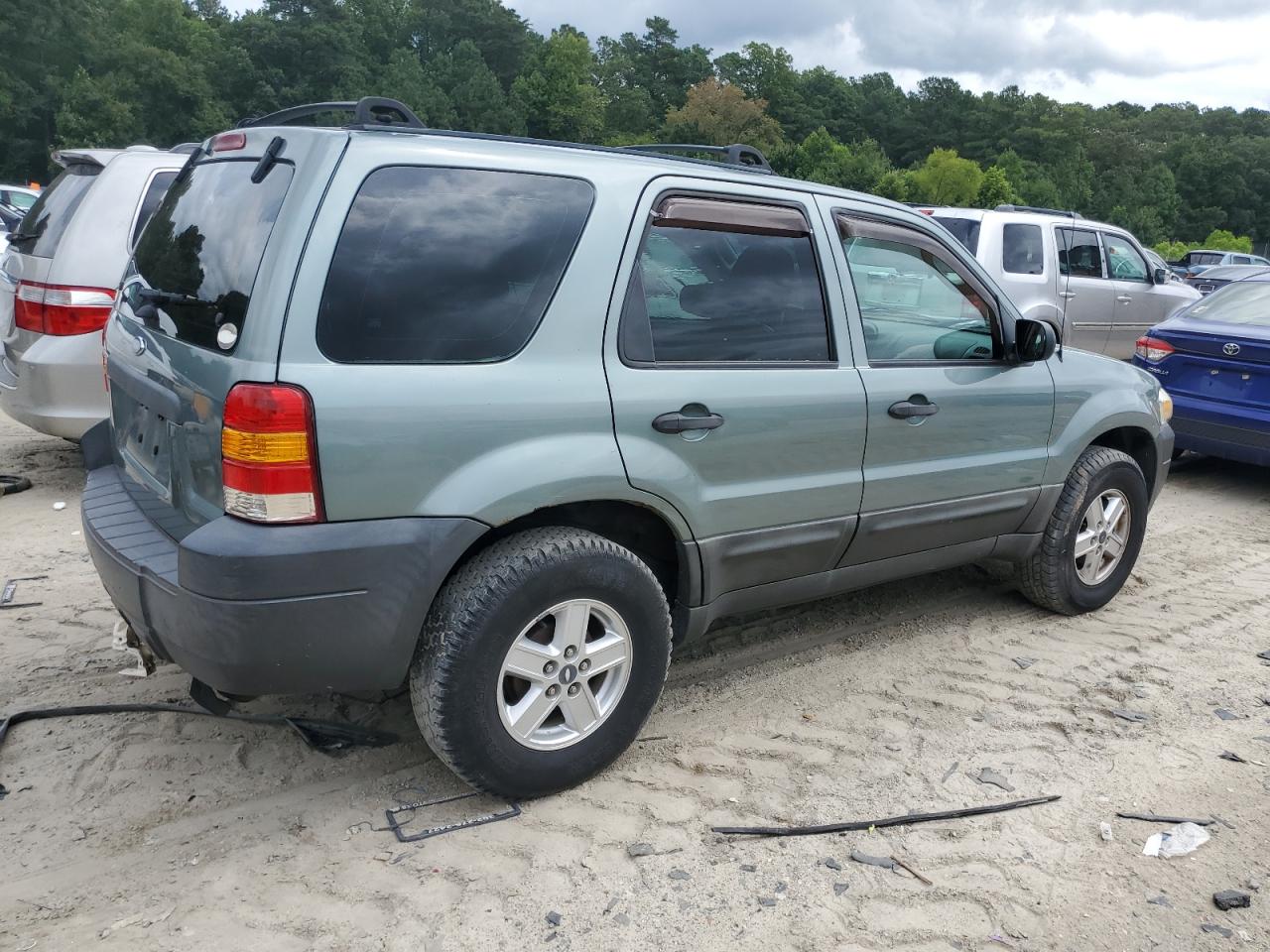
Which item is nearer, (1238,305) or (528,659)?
(528,659)

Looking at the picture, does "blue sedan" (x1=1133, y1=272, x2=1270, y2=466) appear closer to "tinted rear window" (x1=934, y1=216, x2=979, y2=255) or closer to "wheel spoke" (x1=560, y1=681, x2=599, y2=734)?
"tinted rear window" (x1=934, y1=216, x2=979, y2=255)

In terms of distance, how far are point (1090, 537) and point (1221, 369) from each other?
10.7 feet

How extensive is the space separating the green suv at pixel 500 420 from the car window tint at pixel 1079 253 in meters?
7.25

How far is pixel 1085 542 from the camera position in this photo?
4703 mm

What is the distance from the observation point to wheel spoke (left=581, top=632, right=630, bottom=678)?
121 inches

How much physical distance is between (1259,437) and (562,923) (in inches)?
245

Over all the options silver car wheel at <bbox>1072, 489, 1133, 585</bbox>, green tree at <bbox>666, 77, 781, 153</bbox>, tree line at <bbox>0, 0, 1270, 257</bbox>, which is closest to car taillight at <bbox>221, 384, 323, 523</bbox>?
silver car wheel at <bbox>1072, 489, 1133, 585</bbox>

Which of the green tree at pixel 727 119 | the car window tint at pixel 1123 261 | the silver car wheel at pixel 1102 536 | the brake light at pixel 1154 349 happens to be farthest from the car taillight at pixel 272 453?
the green tree at pixel 727 119

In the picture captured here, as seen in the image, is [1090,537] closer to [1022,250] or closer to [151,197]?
[151,197]

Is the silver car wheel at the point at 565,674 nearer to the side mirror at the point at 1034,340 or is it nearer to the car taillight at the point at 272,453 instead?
the car taillight at the point at 272,453

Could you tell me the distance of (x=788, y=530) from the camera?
3541 mm

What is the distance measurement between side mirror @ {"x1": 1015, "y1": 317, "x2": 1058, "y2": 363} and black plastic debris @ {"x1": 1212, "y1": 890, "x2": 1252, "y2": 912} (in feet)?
6.80

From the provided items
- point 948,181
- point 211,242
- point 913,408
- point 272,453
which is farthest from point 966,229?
point 948,181

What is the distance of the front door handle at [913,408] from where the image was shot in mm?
3739
